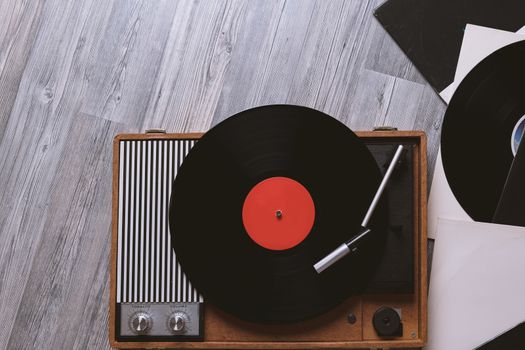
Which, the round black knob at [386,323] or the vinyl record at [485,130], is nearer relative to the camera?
the round black knob at [386,323]

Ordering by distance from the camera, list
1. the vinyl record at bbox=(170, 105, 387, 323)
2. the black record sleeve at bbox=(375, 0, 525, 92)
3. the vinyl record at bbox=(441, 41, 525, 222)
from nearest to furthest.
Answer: the vinyl record at bbox=(170, 105, 387, 323) → the vinyl record at bbox=(441, 41, 525, 222) → the black record sleeve at bbox=(375, 0, 525, 92)

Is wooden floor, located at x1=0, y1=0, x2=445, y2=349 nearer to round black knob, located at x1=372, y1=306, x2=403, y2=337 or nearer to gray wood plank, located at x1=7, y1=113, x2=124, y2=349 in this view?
gray wood plank, located at x1=7, y1=113, x2=124, y2=349

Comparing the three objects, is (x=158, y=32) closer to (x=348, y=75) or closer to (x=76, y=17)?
(x=76, y=17)

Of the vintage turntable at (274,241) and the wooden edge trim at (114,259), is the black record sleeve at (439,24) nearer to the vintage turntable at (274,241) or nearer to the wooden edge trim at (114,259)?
the vintage turntable at (274,241)

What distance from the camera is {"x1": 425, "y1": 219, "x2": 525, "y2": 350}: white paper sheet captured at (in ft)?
3.99

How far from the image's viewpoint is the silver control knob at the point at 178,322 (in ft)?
3.62

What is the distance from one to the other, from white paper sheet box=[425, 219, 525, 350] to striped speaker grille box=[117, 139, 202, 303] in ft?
1.72

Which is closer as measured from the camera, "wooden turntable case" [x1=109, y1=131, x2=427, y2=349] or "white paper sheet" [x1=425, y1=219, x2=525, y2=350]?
"wooden turntable case" [x1=109, y1=131, x2=427, y2=349]

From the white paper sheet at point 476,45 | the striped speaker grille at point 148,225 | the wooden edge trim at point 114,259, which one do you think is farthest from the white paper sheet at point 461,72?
the wooden edge trim at point 114,259

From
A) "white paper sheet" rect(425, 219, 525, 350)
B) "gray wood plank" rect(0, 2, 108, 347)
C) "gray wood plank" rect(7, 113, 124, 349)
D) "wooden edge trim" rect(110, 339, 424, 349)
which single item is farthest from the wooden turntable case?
"gray wood plank" rect(0, 2, 108, 347)

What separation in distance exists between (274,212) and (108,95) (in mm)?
546

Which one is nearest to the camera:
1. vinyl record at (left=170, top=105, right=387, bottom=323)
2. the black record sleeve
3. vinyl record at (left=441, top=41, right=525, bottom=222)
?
vinyl record at (left=170, top=105, right=387, bottom=323)

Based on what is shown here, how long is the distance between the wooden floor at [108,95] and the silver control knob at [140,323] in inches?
9.7

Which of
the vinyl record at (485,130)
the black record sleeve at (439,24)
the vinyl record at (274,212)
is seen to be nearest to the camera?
the vinyl record at (274,212)
